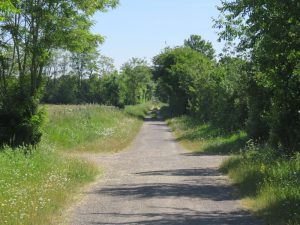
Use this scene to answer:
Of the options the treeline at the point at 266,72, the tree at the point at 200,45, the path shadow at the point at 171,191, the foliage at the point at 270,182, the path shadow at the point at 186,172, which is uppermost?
the tree at the point at 200,45

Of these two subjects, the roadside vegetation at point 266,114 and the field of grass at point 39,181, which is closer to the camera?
the field of grass at point 39,181

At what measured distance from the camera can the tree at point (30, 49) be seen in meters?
20.1

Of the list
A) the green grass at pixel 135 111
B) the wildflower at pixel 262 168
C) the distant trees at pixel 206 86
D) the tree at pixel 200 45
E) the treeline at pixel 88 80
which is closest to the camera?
the wildflower at pixel 262 168

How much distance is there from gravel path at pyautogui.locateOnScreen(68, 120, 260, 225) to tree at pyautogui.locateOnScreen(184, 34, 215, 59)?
12575cm

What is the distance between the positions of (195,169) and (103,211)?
9804 millimetres

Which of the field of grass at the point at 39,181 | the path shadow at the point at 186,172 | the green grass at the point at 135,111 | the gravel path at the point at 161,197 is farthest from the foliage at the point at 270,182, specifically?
the green grass at the point at 135,111

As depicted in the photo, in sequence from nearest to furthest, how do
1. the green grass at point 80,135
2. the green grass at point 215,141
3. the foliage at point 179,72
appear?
the green grass at point 215,141 → the green grass at point 80,135 → the foliage at point 179,72

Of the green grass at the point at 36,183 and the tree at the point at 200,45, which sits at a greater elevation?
the tree at the point at 200,45

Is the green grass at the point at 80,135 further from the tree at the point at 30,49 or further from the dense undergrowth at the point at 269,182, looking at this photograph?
the dense undergrowth at the point at 269,182

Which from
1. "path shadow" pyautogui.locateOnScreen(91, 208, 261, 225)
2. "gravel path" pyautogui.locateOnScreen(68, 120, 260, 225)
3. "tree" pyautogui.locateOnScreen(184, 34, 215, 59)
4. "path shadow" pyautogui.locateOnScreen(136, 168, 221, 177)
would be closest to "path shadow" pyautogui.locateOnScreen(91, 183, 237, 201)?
"gravel path" pyautogui.locateOnScreen(68, 120, 260, 225)

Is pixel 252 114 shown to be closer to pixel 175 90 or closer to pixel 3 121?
pixel 3 121

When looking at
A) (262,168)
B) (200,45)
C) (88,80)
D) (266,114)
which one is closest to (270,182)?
(262,168)

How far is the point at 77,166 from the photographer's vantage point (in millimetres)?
18547

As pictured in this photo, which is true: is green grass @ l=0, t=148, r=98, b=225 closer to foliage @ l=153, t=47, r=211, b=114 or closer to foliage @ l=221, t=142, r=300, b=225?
foliage @ l=221, t=142, r=300, b=225
